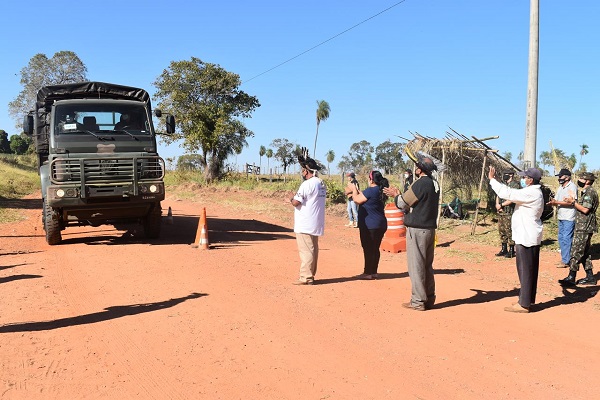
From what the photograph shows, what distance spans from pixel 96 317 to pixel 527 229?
5.11m

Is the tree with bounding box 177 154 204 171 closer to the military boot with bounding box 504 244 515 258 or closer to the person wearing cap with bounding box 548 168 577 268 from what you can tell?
the military boot with bounding box 504 244 515 258

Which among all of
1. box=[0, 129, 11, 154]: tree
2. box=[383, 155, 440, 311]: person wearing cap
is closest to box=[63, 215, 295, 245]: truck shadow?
box=[383, 155, 440, 311]: person wearing cap

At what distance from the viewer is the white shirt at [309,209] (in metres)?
6.86

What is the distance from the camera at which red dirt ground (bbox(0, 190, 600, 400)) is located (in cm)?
386

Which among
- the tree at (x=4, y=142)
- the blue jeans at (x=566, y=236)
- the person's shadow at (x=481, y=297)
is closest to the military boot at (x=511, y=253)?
the blue jeans at (x=566, y=236)

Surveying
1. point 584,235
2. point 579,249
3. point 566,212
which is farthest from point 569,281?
point 566,212

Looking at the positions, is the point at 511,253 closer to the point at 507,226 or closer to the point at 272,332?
the point at 507,226

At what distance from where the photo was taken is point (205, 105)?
112ft

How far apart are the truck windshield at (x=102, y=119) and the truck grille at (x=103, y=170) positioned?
89cm

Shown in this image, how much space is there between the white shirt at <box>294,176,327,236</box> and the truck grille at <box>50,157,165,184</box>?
4036mm

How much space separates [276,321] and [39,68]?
46506 mm

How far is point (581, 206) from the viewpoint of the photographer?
7504 mm

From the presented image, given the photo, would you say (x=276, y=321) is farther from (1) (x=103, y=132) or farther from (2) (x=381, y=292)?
(1) (x=103, y=132)

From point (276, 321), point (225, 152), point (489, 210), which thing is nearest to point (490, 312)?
point (276, 321)
